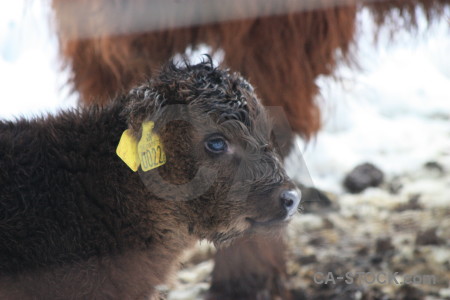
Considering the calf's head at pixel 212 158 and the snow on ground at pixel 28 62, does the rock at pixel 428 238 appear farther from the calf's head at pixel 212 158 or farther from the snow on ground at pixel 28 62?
the snow on ground at pixel 28 62

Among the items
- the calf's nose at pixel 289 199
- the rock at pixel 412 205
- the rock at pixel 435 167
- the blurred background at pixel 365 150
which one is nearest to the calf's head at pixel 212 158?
the calf's nose at pixel 289 199

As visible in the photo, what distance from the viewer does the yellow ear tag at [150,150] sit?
3.37 feet

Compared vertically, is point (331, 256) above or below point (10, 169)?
below

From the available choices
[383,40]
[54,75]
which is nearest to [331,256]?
[383,40]

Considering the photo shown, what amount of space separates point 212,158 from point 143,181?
0.50ft

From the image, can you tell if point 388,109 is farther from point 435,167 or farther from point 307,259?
point 307,259

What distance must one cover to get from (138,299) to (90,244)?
0.17 m

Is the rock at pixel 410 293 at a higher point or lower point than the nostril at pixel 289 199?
lower

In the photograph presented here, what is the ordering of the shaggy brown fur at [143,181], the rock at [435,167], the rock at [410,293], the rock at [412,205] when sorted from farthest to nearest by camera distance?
the rock at [435,167], the rock at [412,205], the rock at [410,293], the shaggy brown fur at [143,181]

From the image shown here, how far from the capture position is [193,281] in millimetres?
1731

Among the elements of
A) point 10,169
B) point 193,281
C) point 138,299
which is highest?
point 10,169

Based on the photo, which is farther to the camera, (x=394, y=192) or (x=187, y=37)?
(x=394, y=192)

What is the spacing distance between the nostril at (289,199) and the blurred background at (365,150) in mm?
148

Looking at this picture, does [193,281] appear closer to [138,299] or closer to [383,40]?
[138,299]
